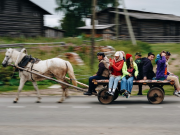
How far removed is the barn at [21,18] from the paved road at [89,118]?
20370 millimetres

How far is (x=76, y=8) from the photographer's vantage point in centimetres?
4894

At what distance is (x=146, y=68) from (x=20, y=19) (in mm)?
23160

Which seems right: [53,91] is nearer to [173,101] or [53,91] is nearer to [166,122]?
[173,101]

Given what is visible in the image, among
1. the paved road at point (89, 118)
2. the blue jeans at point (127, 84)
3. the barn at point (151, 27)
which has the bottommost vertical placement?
the paved road at point (89, 118)

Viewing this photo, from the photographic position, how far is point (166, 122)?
23.2 feet

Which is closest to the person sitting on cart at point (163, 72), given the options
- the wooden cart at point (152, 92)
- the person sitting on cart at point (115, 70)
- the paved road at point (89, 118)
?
the wooden cart at point (152, 92)

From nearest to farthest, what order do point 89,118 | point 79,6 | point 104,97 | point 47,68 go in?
1. point 89,118
2. point 104,97
3. point 47,68
4. point 79,6

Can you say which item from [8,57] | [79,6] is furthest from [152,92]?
[79,6]

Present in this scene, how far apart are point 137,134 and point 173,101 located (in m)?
4.55

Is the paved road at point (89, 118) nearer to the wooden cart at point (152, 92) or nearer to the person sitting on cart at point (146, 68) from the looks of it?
the wooden cart at point (152, 92)

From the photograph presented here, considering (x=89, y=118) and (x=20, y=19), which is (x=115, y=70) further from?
(x=20, y=19)

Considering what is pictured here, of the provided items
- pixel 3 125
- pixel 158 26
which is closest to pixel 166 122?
pixel 3 125

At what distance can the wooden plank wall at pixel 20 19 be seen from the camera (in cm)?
2912

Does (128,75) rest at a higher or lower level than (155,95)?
higher
